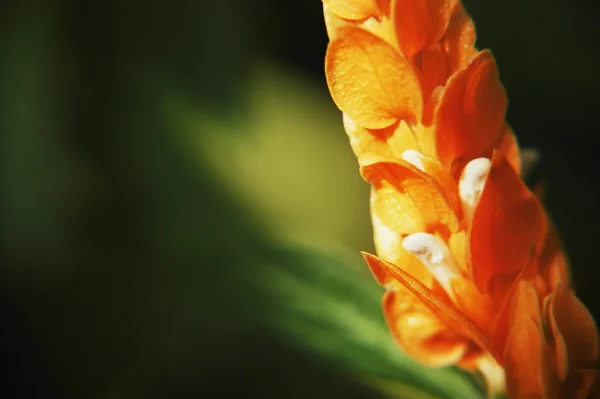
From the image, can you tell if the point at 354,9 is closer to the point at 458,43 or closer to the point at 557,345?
the point at 458,43

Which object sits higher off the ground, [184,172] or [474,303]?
[184,172]

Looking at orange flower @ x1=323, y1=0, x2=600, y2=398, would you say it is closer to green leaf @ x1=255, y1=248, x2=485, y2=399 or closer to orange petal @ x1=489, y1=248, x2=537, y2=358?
orange petal @ x1=489, y1=248, x2=537, y2=358

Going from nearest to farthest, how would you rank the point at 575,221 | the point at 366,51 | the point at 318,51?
the point at 366,51 < the point at 575,221 < the point at 318,51

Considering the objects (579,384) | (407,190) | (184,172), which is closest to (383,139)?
(407,190)

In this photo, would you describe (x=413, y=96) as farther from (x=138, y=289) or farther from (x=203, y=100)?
(x=203, y=100)

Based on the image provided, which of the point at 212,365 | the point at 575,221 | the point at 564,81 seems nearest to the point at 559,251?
the point at 575,221

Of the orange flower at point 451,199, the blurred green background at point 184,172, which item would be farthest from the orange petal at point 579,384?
the blurred green background at point 184,172

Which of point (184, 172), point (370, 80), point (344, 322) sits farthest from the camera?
point (184, 172)
